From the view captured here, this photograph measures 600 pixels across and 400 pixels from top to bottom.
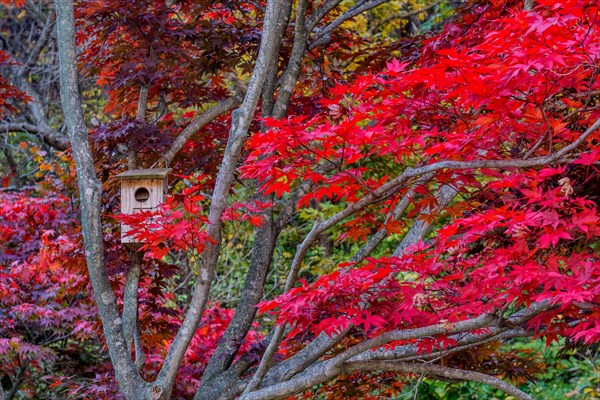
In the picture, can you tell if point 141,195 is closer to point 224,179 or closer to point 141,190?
point 141,190

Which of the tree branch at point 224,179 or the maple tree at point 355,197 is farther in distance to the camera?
the tree branch at point 224,179

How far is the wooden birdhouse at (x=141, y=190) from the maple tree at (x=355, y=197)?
13 cm

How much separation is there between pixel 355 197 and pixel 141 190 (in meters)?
1.16

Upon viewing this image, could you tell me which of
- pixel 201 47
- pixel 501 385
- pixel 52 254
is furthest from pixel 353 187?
pixel 52 254

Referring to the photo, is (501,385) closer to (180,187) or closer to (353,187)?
(353,187)

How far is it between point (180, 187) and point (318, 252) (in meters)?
1.78

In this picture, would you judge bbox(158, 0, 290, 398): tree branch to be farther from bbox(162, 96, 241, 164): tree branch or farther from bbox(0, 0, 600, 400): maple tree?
bbox(162, 96, 241, 164): tree branch

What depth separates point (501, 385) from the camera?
2.76 m

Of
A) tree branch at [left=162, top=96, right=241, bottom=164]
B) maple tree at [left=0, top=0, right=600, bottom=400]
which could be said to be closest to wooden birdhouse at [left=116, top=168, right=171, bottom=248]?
maple tree at [left=0, top=0, right=600, bottom=400]

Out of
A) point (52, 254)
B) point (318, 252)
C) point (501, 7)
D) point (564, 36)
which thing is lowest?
point (318, 252)

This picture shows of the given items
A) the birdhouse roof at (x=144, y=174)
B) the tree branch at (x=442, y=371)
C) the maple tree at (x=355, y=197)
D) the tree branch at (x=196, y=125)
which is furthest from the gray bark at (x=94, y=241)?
the tree branch at (x=442, y=371)

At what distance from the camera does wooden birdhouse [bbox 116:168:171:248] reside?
11.3 feet

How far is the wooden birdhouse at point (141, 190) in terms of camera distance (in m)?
3.43

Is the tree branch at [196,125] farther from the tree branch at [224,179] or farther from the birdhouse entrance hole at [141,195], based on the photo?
the tree branch at [224,179]
